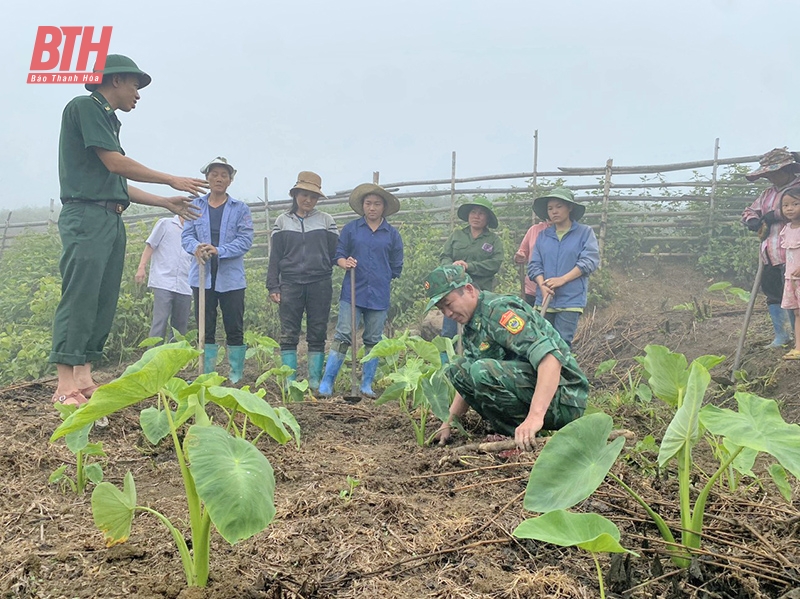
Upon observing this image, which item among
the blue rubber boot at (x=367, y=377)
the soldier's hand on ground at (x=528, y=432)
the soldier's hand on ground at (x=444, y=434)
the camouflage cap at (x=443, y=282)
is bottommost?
the blue rubber boot at (x=367, y=377)

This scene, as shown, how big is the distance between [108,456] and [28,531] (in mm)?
706

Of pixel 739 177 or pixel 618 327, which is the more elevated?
pixel 739 177

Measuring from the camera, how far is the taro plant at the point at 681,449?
1.34 meters

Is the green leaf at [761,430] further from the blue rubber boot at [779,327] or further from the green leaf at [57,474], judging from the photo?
the blue rubber boot at [779,327]

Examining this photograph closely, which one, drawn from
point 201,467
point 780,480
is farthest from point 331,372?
point 201,467

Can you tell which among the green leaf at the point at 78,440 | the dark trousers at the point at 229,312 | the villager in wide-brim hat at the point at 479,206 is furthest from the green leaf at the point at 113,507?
the villager in wide-brim hat at the point at 479,206

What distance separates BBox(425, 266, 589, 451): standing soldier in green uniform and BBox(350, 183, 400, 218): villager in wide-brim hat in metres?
2.13

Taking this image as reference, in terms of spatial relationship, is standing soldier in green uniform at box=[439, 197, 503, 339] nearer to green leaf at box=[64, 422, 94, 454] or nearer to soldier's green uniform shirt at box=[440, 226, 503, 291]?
soldier's green uniform shirt at box=[440, 226, 503, 291]

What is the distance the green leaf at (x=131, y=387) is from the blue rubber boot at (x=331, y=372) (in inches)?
115

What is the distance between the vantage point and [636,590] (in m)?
1.39

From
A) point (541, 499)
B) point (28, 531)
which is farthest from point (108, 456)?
point (541, 499)

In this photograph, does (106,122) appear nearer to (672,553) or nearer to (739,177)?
(672,553)

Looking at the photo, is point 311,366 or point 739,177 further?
point 739,177

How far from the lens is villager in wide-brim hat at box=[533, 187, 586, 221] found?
414 centimetres
